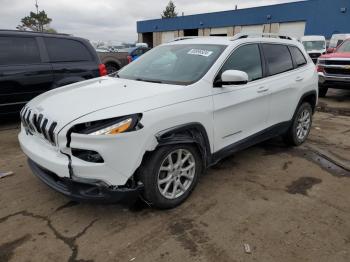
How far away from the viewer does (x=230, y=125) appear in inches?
148

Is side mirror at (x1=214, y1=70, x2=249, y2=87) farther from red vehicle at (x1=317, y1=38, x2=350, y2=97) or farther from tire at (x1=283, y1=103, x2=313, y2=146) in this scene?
red vehicle at (x1=317, y1=38, x2=350, y2=97)

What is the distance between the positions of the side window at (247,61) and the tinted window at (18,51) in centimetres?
410

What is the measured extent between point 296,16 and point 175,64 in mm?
28374

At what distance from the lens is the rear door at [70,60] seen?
6438 mm

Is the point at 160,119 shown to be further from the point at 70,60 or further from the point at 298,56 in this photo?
the point at 70,60

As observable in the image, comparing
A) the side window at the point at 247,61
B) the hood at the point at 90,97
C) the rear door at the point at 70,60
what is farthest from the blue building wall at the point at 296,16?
the hood at the point at 90,97

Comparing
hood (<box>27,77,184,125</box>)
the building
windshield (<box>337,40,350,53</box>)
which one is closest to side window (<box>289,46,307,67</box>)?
hood (<box>27,77,184,125</box>)

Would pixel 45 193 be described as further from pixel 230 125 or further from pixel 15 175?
pixel 230 125

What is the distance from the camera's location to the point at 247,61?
4.11m

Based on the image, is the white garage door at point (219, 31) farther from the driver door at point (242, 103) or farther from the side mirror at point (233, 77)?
the side mirror at point (233, 77)


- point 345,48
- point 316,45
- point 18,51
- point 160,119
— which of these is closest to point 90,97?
point 160,119

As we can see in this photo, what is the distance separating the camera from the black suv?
19.4 ft

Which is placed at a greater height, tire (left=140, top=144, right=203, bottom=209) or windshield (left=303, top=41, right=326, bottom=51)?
windshield (left=303, top=41, right=326, bottom=51)

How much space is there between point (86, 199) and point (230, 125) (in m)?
1.82
